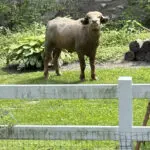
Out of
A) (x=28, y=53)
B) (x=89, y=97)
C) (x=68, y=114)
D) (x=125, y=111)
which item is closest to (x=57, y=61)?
(x=28, y=53)

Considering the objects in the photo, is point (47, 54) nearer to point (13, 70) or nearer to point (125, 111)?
point (13, 70)

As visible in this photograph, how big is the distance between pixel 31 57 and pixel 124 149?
9471 millimetres

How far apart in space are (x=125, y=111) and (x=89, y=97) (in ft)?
1.33

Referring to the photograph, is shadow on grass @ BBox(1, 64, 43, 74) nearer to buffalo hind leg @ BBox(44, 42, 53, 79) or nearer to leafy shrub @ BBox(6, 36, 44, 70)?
leafy shrub @ BBox(6, 36, 44, 70)

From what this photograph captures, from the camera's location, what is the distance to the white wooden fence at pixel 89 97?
528 cm

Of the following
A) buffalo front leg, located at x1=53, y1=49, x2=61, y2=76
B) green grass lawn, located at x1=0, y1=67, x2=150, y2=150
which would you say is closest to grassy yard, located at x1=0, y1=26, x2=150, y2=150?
green grass lawn, located at x1=0, y1=67, x2=150, y2=150

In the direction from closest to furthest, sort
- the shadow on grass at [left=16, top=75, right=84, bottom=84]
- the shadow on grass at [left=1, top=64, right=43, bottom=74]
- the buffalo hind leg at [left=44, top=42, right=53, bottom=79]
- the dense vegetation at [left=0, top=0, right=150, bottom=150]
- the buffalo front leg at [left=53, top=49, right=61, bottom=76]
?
the dense vegetation at [left=0, top=0, right=150, bottom=150], the shadow on grass at [left=16, top=75, right=84, bottom=84], the buffalo hind leg at [left=44, top=42, right=53, bottom=79], the buffalo front leg at [left=53, top=49, right=61, bottom=76], the shadow on grass at [left=1, top=64, right=43, bottom=74]

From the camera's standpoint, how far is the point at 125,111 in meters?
5.28

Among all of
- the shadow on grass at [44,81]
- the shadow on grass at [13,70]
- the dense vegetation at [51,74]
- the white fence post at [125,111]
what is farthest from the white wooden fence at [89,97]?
the shadow on grass at [13,70]

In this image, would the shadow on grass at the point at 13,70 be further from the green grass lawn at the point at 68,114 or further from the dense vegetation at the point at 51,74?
the green grass lawn at the point at 68,114

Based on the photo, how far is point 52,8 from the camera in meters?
20.3

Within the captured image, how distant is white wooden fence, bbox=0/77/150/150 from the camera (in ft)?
17.3

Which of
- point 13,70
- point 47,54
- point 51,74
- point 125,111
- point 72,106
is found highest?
point 125,111

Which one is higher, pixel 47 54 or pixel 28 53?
pixel 47 54
